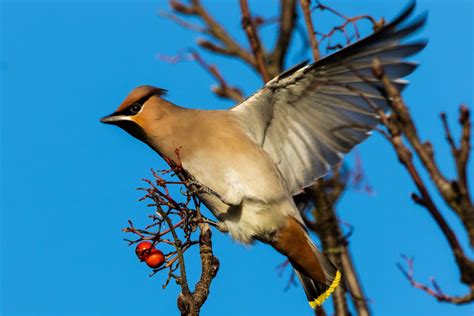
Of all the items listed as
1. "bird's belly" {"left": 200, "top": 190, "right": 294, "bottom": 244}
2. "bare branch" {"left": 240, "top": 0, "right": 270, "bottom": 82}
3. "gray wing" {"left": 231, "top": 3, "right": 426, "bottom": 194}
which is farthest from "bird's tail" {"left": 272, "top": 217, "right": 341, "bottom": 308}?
"bare branch" {"left": 240, "top": 0, "right": 270, "bottom": 82}

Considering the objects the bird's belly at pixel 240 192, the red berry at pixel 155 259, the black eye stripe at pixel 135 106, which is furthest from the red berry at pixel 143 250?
the black eye stripe at pixel 135 106

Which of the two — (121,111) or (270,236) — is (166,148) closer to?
(121,111)

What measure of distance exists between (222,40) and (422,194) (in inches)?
165

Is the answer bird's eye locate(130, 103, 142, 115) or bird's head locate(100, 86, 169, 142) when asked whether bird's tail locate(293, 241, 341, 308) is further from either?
bird's eye locate(130, 103, 142, 115)

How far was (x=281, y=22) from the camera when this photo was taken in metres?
5.48

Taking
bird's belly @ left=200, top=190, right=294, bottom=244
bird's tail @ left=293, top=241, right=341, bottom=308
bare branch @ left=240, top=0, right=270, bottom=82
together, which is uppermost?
bare branch @ left=240, top=0, right=270, bottom=82

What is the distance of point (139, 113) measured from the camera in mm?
4430

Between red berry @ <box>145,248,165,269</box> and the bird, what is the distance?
0.80 m

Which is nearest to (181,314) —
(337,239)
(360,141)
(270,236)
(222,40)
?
(337,239)

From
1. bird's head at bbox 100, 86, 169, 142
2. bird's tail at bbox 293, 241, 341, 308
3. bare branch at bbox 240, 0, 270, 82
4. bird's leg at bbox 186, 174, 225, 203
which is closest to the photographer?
bird's leg at bbox 186, 174, 225, 203

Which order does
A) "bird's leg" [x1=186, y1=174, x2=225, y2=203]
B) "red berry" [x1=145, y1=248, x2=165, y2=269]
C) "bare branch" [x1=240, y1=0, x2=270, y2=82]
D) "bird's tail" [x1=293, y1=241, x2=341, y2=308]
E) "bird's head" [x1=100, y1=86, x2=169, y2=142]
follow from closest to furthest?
"red berry" [x1=145, y1=248, x2=165, y2=269]
"bird's leg" [x1=186, y1=174, x2=225, y2=203]
"bare branch" [x1=240, y1=0, x2=270, y2=82]
"bird's tail" [x1=293, y1=241, x2=341, y2=308]
"bird's head" [x1=100, y1=86, x2=169, y2=142]

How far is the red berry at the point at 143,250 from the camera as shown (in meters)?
3.31

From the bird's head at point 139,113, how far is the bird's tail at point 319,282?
126cm

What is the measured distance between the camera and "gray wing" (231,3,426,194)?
4.32 m
